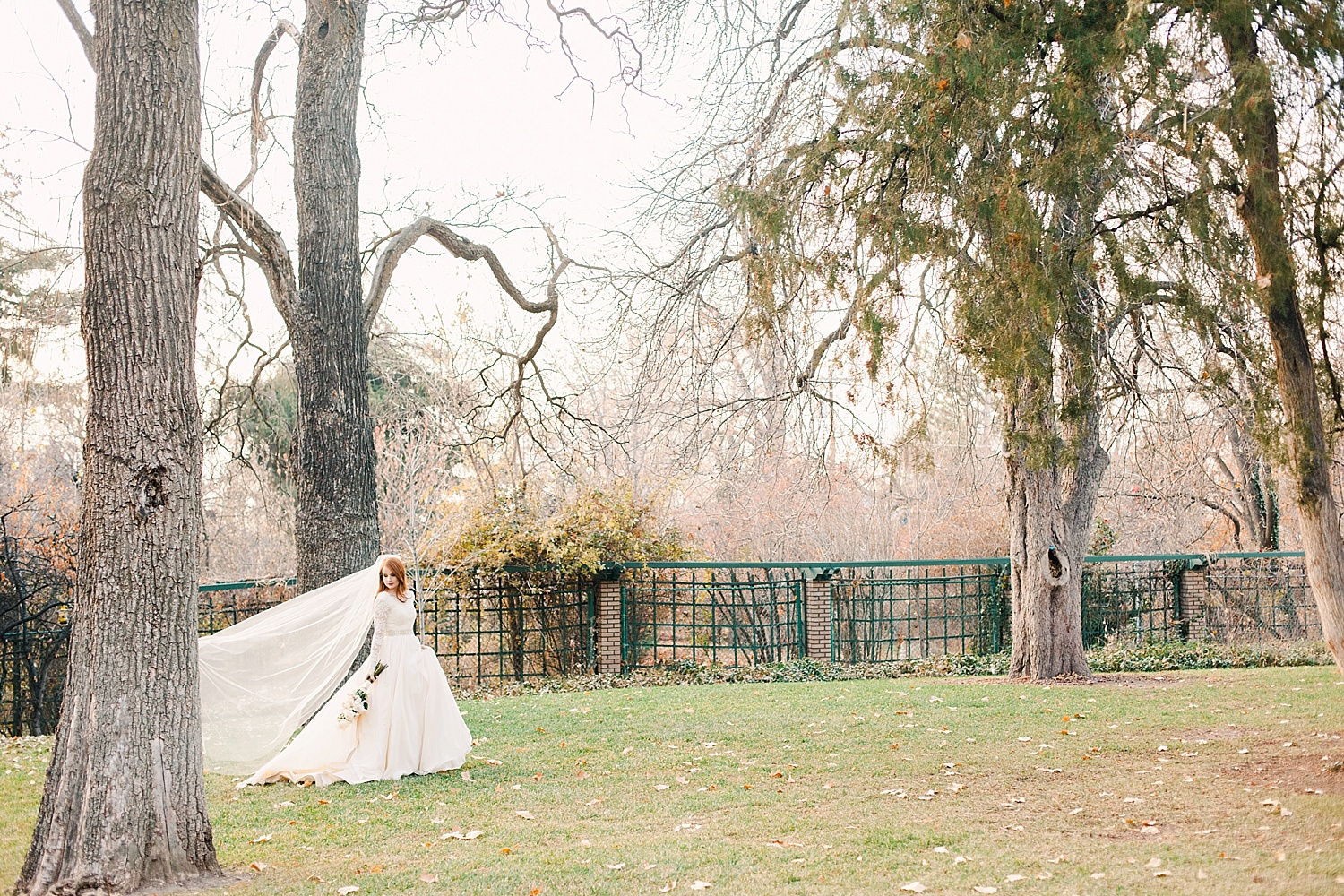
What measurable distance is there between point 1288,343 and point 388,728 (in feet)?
21.9

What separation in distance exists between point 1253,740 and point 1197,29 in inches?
217

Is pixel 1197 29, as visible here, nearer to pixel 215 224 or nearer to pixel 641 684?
pixel 215 224

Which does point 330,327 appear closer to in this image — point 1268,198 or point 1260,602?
point 1268,198

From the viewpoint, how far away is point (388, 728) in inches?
321

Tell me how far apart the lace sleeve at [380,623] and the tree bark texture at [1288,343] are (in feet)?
20.5

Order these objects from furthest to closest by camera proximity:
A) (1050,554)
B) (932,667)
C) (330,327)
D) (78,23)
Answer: (932,667) → (1050,554) → (330,327) → (78,23)

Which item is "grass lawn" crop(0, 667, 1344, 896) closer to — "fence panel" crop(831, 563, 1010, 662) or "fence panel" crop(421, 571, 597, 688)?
"fence panel" crop(421, 571, 597, 688)

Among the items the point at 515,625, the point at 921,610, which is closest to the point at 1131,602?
the point at 921,610

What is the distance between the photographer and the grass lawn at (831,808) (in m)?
5.12

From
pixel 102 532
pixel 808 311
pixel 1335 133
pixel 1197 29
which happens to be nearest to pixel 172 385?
pixel 102 532

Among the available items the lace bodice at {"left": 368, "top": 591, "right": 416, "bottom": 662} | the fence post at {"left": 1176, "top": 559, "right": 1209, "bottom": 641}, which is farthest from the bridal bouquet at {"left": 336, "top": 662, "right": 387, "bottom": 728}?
the fence post at {"left": 1176, "top": 559, "right": 1209, "bottom": 641}

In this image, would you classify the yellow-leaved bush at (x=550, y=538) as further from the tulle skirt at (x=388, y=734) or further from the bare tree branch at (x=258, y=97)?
the tulle skirt at (x=388, y=734)

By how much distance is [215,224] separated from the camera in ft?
38.2

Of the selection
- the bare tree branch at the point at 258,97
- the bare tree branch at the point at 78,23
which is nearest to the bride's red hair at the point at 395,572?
the bare tree branch at the point at 78,23
